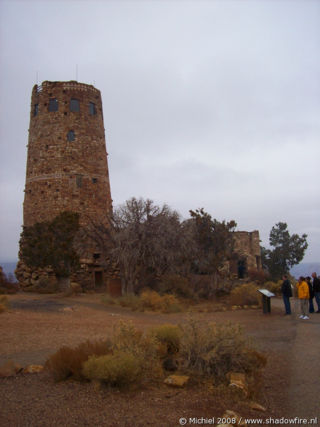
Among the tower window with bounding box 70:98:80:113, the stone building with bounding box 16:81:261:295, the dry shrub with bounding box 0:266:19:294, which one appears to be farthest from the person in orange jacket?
the tower window with bounding box 70:98:80:113

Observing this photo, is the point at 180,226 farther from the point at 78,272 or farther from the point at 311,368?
the point at 311,368

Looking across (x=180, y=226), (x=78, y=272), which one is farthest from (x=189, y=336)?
(x=78, y=272)

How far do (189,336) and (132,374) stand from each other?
1344 mm

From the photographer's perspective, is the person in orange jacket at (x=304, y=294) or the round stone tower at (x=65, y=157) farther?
the round stone tower at (x=65, y=157)

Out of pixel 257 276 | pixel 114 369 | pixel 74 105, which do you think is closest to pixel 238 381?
pixel 114 369

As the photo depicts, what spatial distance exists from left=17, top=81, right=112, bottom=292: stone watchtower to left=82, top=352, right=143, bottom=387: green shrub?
63.5ft

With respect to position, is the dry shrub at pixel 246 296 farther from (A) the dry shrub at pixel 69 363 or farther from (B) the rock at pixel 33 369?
(B) the rock at pixel 33 369

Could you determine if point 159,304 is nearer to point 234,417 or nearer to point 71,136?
point 234,417

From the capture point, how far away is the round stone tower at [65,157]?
24.9 m

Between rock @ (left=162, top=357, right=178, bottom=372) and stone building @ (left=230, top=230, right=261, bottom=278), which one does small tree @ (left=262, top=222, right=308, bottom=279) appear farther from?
rock @ (left=162, top=357, right=178, bottom=372)

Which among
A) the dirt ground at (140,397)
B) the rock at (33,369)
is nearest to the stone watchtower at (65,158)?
the dirt ground at (140,397)

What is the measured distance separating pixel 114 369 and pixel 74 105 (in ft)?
78.3

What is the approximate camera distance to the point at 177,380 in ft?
18.8

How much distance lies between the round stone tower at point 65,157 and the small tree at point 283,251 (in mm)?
18474
